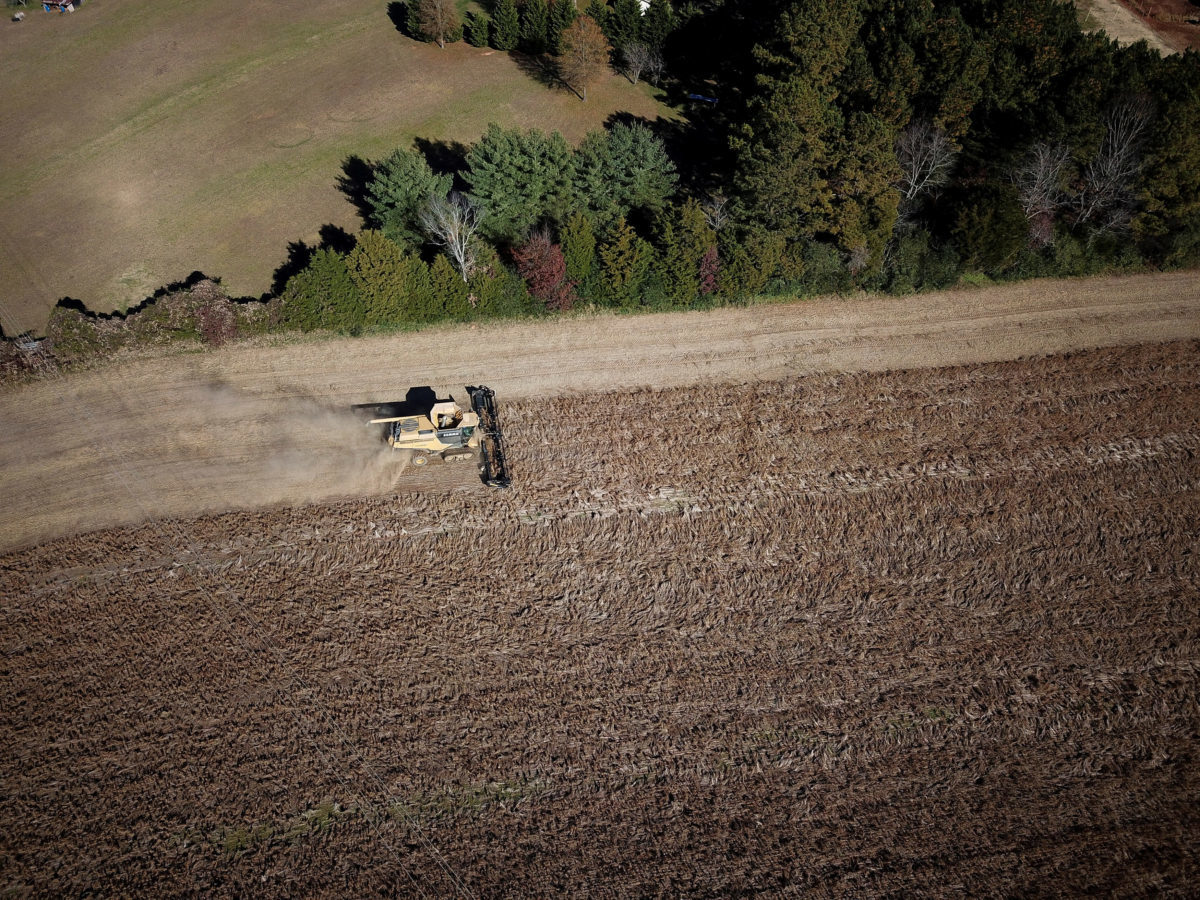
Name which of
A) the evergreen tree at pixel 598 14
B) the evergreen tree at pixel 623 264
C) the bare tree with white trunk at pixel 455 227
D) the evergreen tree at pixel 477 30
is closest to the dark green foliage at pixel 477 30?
the evergreen tree at pixel 477 30

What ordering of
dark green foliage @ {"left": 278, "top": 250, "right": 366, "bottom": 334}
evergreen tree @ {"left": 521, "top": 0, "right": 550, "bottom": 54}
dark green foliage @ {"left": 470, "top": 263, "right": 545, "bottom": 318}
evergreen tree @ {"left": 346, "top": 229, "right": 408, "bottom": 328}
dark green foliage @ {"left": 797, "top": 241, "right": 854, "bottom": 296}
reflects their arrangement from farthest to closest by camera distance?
evergreen tree @ {"left": 521, "top": 0, "right": 550, "bottom": 54} → dark green foliage @ {"left": 797, "top": 241, "right": 854, "bottom": 296} → dark green foliage @ {"left": 470, "top": 263, "right": 545, "bottom": 318} → dark green foliage @ {"left": 278, "top": 250, "right": 366, "bottom": 334} → evergreen tree @ {"left": 346, "top": 229, "right": 408, "bottom": 328}

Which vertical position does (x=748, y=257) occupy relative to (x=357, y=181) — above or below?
below

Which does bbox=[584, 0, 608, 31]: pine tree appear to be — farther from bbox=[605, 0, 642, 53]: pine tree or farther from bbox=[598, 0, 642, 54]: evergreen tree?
bbox=[605, 0, 642, 53]: pine tree

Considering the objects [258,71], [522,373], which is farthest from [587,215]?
[258,71]

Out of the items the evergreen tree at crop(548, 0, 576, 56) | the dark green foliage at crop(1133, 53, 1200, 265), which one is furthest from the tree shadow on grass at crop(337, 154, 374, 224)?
the dark green foliage at crop(1133, 53, 1200, 265)

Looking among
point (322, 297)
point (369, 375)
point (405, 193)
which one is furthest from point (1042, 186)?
point (322, 297)

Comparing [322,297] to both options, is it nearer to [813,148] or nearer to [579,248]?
[579,248]
